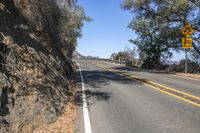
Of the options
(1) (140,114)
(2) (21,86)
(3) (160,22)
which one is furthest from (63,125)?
(3) (160,22)

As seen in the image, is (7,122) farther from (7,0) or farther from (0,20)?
(7,0)

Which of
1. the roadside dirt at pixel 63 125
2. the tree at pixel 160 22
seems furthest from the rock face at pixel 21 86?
the tree at pixel 160 22

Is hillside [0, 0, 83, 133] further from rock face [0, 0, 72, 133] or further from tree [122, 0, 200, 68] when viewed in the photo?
Result: tree [122, 0, 200, 68]

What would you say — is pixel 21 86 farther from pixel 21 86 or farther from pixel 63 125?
pixel 63 125

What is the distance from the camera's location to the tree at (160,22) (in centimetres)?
3077

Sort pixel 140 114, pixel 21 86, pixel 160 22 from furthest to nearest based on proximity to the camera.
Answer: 1. pixel 160 22
2. pixel 140 114
3. pixel 21 86

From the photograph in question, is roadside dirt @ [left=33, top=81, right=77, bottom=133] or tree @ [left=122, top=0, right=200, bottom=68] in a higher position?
tree @ [left=122, top=0, right=200, bottom=68]

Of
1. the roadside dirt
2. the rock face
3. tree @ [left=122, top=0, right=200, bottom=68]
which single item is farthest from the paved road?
tree @ [left=122, top=0, right=200, bottom=68]

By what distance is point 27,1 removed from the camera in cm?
1407

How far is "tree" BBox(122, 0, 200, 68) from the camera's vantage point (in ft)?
101

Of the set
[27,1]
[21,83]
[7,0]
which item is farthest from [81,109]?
[27,1]

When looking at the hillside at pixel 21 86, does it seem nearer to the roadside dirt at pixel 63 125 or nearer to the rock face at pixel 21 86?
the rock face at pixel 21 86

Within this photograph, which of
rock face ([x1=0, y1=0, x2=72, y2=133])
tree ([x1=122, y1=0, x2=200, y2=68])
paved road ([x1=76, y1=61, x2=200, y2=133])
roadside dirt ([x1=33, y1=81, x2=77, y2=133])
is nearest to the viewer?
rock face ([x1=0, y1=0, x2=72, y2=133])

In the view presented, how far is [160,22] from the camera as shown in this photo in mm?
34062
